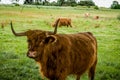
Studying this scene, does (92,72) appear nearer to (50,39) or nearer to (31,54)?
(50,39)

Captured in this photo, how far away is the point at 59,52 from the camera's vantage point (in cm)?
342

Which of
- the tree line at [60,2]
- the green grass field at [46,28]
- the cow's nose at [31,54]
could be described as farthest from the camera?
the tree line at [60,2]

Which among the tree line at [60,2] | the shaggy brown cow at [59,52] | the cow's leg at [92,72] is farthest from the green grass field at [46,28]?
the shaggy brown cow at [59,52]

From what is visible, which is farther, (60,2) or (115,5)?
(115,5)

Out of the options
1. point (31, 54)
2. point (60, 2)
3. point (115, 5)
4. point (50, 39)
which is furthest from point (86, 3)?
point (31, 54)

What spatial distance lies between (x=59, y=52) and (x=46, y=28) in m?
1.53

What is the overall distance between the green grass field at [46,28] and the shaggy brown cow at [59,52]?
805 mm

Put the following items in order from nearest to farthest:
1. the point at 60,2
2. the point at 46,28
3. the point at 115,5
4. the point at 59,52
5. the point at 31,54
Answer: the point at 31,54 < the point at 59,52 < the point at 46,28 < the point at 60,2 < the point at 115,5

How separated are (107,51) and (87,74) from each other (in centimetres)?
72

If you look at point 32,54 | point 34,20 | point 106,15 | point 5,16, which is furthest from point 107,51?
point 32,54

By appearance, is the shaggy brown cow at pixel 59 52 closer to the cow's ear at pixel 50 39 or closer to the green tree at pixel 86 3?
the cow's ear at pixel 50 39

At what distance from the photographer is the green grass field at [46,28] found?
15.4 ft

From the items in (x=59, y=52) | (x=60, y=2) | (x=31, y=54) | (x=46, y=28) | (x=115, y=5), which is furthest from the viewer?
(x=115, y=5)

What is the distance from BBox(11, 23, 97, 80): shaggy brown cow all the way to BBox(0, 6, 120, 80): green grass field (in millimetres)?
805
